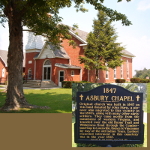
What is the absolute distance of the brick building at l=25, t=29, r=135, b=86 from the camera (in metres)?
24.2

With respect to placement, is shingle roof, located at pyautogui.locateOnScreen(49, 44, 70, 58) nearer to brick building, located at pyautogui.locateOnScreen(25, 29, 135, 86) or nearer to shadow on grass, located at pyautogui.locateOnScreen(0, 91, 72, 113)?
brick building, located at pyautogui.locateOnScreen(25, 29, 135, 86)

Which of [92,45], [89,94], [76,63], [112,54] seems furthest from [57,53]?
[89,94]

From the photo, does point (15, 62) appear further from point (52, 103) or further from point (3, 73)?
point (3, 73)

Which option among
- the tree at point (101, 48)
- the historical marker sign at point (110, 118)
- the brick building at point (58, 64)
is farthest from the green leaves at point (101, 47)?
the historical marker sign at point (110, 118)

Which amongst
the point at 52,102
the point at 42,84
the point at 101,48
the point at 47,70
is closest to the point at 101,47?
the point at 101,48

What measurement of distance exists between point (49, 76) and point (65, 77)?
2.84 meters

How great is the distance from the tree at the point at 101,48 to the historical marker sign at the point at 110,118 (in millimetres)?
17903

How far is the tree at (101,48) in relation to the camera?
22.3m

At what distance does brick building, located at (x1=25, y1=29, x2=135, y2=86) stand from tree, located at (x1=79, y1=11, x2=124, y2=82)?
167 centimetres

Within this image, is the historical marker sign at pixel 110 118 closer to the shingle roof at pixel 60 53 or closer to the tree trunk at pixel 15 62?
the tree trunk at pixel 15 62

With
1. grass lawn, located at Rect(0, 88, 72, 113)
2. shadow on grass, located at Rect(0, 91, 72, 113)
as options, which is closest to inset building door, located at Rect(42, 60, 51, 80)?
grass lawn, located at Rect(0, 88, 72, 113)

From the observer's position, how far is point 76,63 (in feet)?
83.3

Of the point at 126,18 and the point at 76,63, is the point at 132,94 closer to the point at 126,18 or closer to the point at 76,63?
the point at 126,18

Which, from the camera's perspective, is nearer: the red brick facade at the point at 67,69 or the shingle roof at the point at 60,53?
the red brick facade at the point at 67,69
